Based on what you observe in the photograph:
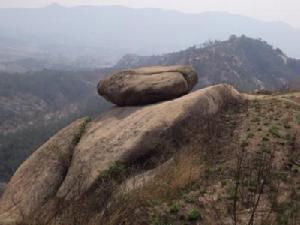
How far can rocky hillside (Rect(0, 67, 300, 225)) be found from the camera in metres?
7.88

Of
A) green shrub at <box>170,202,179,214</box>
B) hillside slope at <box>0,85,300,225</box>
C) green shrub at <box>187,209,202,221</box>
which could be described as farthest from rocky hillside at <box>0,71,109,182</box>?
green shrub at <box>187,209,202,221</box>

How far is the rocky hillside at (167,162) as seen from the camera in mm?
7879

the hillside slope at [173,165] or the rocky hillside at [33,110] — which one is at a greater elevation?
the hillside slope at [173,165]

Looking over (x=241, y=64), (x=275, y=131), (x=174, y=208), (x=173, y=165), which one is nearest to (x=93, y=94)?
(x=241, y=64)

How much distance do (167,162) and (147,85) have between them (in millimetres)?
4598

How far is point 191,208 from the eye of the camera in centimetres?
858

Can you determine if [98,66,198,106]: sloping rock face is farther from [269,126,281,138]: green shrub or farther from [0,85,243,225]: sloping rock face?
[269,126,281,138]: green shrub

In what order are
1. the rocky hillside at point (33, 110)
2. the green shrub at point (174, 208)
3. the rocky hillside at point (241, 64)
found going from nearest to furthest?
the green shrub at point (174, 208), the rocky hillside at point (33, 110), the rocky hillside at point (241, 64)

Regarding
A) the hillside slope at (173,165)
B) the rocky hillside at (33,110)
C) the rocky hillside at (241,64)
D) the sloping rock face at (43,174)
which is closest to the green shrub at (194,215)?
the hillside slope at (173,165)

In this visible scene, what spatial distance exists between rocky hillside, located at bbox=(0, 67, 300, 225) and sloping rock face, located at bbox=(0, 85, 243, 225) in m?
0.03

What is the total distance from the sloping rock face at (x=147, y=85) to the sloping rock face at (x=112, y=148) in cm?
55

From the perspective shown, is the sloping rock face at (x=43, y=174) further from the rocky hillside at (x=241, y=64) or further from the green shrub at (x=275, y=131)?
the rocky hillside at (x=241, y=64)

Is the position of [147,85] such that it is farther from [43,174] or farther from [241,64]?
[241,64]

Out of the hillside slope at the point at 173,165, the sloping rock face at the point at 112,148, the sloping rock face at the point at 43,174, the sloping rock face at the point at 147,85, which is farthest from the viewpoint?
the sloping rock face at the point at 147,85
